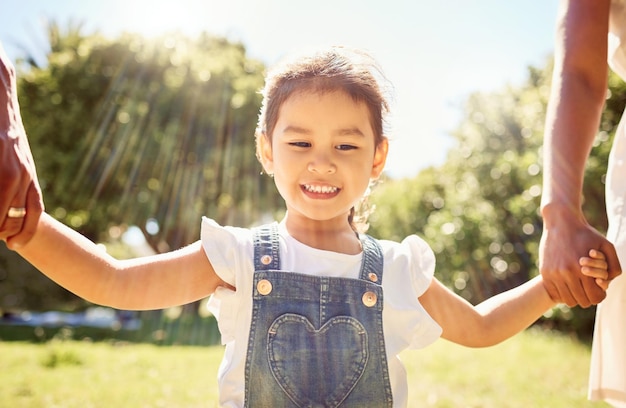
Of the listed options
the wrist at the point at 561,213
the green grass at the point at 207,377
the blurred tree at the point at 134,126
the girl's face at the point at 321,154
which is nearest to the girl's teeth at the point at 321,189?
the girl's face at the point at 321,154

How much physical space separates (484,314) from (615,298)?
0.44m

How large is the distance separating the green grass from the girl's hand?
3.50 metres

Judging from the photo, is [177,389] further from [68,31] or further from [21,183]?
[68,31]

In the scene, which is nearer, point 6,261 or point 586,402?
point 586,402

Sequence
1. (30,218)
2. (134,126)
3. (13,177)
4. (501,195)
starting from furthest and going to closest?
(134,126), (501,195), (30,218), (13,177)

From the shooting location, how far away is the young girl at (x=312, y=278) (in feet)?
5.64

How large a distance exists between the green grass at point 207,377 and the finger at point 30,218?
381 centimetres

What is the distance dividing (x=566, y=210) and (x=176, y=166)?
1491 centimetres

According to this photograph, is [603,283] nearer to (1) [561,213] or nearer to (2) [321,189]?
(1) [561,213]

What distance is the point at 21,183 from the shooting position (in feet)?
4.50

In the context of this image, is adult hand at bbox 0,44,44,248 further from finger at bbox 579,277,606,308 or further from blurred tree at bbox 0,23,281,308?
blurred tree at bbox 0,23,281,308

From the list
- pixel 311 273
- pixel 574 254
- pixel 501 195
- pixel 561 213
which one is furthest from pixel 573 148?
pixel 501 195

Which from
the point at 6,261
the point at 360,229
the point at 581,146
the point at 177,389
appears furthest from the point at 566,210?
the point at 6,261

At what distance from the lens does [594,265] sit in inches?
70.6
